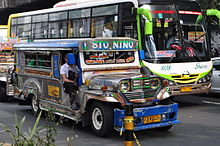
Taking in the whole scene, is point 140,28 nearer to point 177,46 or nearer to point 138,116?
point 177,46

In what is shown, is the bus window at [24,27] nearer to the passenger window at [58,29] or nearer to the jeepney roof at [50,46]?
the passenger window at [58,29]

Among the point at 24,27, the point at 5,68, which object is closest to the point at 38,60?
the point at 5,68

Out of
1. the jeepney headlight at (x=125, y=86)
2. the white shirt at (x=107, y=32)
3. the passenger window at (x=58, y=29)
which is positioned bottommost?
the jeepney headlight at (x=125, y=86)

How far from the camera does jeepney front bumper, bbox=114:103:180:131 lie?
24.7 ft

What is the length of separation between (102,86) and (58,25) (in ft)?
32.6

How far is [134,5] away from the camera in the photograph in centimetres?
1285

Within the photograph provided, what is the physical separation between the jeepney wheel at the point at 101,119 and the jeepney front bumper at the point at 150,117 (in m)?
0.15

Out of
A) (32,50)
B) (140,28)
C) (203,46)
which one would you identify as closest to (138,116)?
(32,50)

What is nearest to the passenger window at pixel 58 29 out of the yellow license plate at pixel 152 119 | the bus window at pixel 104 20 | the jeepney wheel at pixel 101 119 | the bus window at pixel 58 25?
the bus window at pixel 58 25

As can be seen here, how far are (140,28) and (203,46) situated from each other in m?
2.26

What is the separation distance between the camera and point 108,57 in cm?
886

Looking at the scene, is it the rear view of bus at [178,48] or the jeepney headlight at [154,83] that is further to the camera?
the rear view of bus at [178,48]

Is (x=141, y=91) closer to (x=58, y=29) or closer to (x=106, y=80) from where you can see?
(x=106, y=80)

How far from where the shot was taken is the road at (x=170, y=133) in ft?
24.8
